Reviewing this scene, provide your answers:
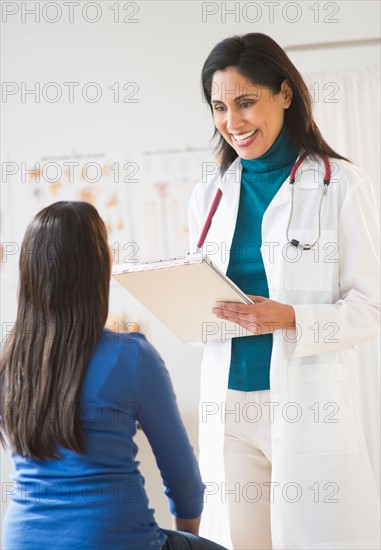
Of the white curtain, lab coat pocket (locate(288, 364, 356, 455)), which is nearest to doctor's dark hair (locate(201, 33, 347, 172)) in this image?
lab coat pocket (locate(288, 364, 356, 455))

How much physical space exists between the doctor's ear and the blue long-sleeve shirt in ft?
2.54

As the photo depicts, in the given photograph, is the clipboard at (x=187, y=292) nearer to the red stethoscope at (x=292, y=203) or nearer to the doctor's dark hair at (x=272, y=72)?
the red stethoscope at (x=292, y=203)

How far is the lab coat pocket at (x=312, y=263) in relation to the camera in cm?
171

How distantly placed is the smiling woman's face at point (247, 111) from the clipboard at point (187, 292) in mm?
396

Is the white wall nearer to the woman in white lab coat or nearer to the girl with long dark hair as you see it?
the woman in white lab coat

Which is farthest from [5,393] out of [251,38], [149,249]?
[149,249]

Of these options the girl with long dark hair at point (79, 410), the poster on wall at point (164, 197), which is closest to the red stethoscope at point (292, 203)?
the girl with long dark hair at point (79, 410)

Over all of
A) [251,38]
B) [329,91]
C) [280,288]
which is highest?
[329,91]

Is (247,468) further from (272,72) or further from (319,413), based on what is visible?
(272,72)

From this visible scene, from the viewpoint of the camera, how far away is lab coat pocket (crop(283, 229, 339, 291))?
5.61ft

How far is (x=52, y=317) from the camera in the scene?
132cm

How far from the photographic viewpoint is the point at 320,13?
308 cm

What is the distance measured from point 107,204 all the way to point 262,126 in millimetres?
1468

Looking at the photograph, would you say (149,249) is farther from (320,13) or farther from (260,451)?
(260,451)
